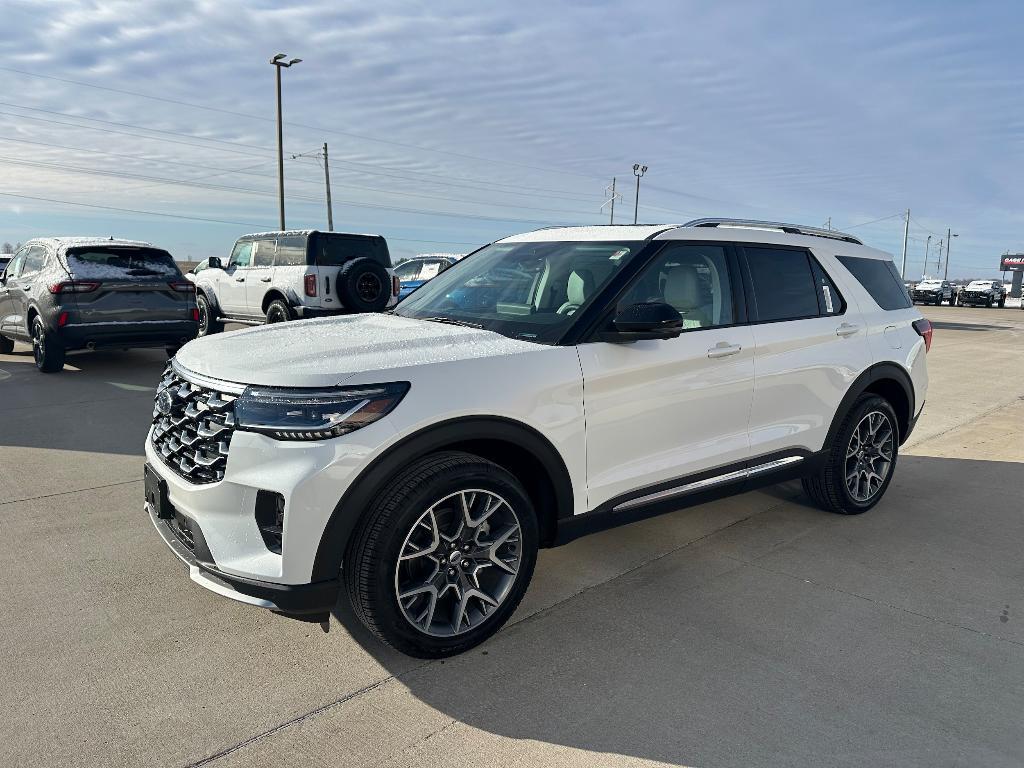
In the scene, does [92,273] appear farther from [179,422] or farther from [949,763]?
[949,763]

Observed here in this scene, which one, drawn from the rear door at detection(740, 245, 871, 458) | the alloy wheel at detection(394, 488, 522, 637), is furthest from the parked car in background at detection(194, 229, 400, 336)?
the alloy wheel at detection(394, 488, 522, 637)

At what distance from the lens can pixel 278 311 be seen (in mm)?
12547

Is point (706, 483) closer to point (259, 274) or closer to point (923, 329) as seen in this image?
point (923, 329)

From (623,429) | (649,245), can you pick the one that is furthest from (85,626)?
(649,245)

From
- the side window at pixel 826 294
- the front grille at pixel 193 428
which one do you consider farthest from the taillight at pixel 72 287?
the side window at pixel 826 294

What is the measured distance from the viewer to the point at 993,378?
11.1 m

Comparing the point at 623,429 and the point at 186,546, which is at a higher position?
the point at 623,429

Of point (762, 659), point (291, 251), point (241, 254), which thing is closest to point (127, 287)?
point (291, 251)

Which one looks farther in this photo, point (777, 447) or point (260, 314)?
point (260, 314)

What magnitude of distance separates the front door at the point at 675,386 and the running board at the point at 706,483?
5 centimetres

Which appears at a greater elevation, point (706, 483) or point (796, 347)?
point (796, 347)

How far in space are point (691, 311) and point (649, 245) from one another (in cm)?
40

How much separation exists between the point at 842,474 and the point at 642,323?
2153 millimetres

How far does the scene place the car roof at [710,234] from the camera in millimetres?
3750
